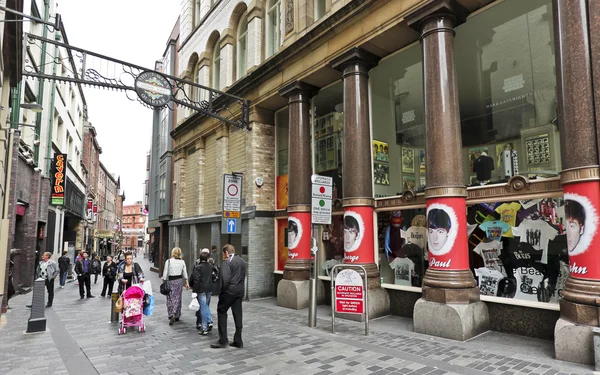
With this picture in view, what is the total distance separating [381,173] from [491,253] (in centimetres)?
340

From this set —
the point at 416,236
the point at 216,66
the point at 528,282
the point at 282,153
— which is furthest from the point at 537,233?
the point at 216,66

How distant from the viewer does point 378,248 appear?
9727 millimetres

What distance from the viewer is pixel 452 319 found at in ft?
22.4

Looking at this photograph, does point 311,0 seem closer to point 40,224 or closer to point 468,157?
point 468,157

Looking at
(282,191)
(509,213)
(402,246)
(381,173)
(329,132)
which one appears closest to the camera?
(509,213)

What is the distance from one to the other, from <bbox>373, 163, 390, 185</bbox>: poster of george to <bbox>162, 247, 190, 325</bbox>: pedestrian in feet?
17.2

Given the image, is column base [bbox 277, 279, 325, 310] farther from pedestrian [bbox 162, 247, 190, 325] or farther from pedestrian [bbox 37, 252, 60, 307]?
pedestrian [bbox 37, 252, 60, 307]

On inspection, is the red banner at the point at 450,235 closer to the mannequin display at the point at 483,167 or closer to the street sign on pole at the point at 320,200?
the mannequin display at the point at 483,167

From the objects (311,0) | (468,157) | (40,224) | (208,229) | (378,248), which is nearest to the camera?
(468,157)

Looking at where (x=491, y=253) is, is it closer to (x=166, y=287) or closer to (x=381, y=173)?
(x=381, y=173)

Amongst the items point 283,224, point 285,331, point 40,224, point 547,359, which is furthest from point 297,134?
point 40,224

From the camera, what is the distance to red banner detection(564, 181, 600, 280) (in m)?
5.46

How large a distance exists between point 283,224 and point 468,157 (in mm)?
6342

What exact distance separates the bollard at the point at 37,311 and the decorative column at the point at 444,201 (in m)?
Answer: 7.71
